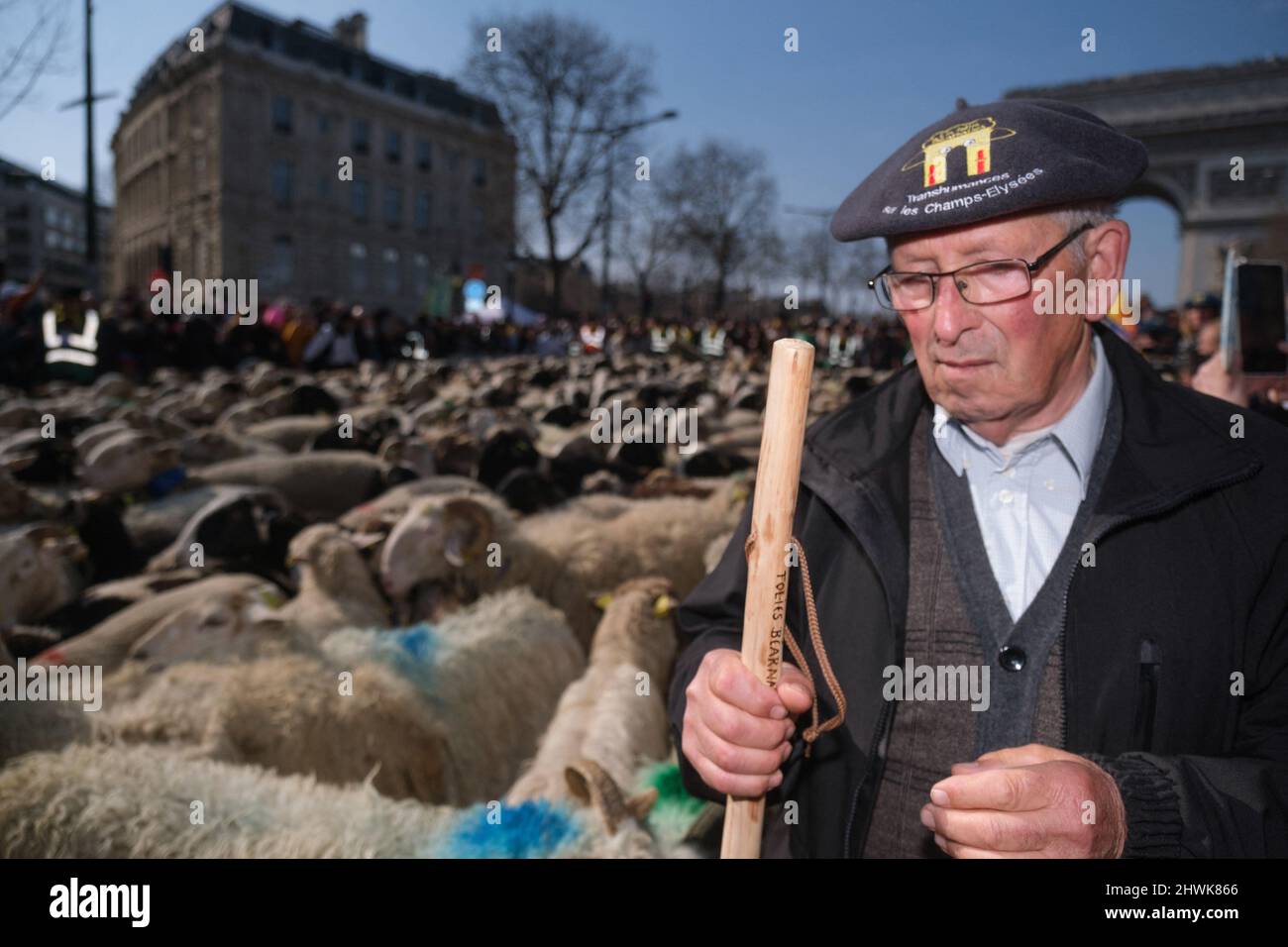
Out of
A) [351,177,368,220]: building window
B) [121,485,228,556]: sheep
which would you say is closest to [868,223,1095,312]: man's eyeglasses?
[121,485,228,556]: sheep

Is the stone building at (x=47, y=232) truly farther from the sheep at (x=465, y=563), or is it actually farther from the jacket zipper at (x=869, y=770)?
the jacket zipper at (x=869, y=770)

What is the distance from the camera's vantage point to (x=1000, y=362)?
141 centimetres

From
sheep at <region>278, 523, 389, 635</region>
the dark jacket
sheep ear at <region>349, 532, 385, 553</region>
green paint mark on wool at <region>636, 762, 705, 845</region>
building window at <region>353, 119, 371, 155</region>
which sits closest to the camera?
the dark jacket

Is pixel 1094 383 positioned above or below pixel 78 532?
above

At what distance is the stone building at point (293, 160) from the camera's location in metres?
20.5

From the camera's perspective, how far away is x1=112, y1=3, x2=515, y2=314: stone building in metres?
20.5

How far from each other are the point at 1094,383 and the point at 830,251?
1252cm

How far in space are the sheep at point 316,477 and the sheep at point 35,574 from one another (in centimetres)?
245

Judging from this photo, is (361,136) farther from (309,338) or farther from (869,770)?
(869,770)

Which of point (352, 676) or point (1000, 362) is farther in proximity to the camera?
point (352, 676)

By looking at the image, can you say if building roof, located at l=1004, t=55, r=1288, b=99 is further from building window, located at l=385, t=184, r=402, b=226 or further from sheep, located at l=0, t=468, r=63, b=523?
building window, located at l=385, t=184, r=402, b=226
